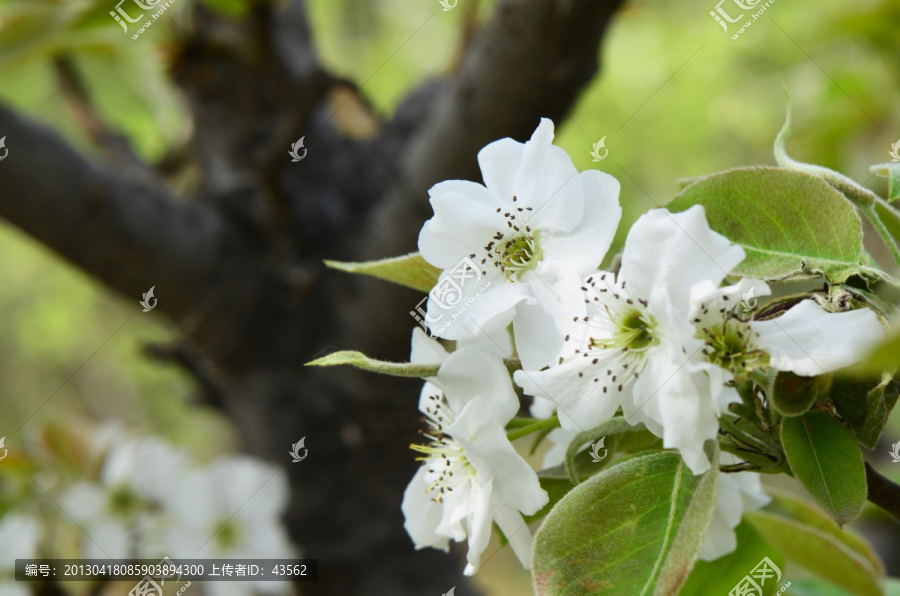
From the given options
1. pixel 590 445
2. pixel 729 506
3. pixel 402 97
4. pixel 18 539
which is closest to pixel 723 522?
pixel 729 506

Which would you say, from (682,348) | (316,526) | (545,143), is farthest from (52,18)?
(682,348)

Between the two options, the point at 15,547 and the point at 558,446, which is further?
the point at 15,547

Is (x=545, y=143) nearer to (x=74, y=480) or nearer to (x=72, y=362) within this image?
(x=74, y=480)

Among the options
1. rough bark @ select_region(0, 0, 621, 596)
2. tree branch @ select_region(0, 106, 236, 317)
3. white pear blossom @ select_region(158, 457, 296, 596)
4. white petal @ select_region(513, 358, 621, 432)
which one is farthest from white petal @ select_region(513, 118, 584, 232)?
white pear blossom @ select_region(158, 457, 296, 596)

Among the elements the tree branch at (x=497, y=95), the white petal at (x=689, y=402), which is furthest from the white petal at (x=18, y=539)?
the white petal at (x=689, y=402)

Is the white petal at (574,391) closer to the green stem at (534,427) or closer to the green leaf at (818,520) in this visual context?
the green stem at (534,427)

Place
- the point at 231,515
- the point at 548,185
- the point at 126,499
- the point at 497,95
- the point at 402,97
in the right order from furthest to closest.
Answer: the point at 402,97 < the point at 231,515 < the point at 126,499 < the point at 497,95 < the point at 548,185

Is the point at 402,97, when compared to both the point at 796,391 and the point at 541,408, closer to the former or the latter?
the point at 541,408

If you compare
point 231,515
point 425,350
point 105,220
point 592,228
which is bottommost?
point 231,515
